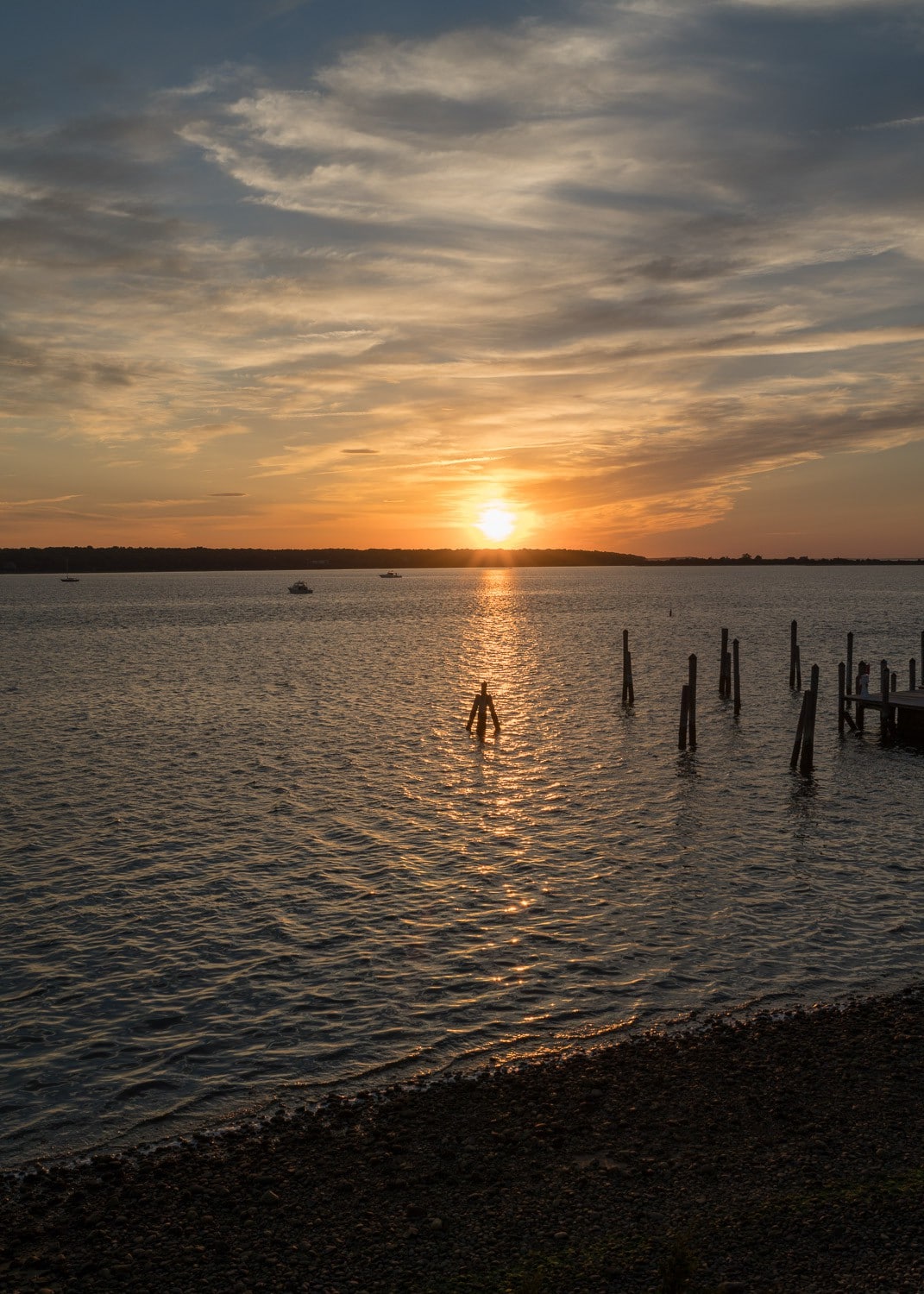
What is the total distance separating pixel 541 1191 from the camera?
995cm

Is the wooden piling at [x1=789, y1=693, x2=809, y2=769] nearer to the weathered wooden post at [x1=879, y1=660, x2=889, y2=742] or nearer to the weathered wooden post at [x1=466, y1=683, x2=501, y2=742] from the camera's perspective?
the weathered wooden post at [x1=879, y1=660, x2=889, y2=742]

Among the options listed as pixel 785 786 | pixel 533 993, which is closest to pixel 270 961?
pixel 533 993

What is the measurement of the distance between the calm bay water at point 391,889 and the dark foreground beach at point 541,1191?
126 centimetres

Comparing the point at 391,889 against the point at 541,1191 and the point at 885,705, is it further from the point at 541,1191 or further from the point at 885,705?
the point at 885,705

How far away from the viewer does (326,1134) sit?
1123 centimetres

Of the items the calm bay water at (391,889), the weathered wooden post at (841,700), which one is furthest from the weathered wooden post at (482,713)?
the weathered wooden post at (841,700)

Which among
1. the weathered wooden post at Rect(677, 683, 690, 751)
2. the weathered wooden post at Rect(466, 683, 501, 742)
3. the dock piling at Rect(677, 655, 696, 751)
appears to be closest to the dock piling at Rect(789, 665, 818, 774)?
the dock piling at Rect(677, 655, 696, 751)

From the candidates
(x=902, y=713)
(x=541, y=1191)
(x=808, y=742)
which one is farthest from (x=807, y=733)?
(x=541, y=1191)

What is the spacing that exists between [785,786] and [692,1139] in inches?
827

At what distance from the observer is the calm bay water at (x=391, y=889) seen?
13789 millimetres

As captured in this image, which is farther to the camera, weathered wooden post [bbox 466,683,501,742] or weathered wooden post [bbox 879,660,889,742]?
weathered wooden post [bbox 466,683,501,742]

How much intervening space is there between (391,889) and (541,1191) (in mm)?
11062

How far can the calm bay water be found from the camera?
13.8 metres

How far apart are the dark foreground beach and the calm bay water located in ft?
4.14
